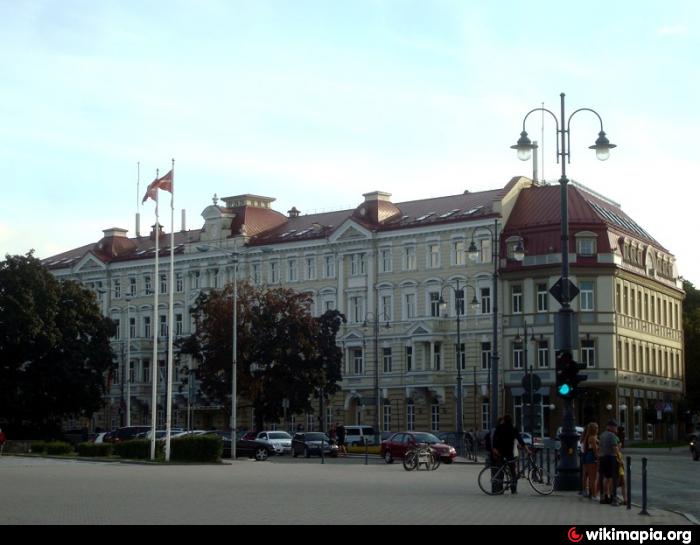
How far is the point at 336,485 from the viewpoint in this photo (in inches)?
1319

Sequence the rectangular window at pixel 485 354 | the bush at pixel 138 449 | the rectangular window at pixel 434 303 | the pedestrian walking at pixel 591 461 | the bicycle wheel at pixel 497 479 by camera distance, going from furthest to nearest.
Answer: the rectangular window at pixel 434 303 → the rectangular window at pixel 485 354 → the bush at pixel 138 449 → the bicycle wheel at pixel 497 479 → the pedestrian walking at pixel 591 461

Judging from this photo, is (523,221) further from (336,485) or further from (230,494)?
(230,494)

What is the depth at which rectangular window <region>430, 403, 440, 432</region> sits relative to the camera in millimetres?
89250

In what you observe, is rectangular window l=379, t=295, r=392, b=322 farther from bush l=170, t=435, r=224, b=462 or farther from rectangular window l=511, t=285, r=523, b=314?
bush l=170, t=435, r=224, b=462

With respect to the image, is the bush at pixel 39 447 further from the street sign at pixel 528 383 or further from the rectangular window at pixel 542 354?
the rectangular window at pixel 542 354

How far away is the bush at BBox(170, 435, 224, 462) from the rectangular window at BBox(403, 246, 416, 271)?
141ft

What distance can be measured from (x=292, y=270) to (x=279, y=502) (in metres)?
74.7

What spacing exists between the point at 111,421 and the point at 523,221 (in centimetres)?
3978

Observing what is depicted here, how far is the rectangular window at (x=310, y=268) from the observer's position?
98.1 metres

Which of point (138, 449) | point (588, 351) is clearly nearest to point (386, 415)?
point (588, 351)

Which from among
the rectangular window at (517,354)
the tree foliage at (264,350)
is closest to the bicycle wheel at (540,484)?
the tree foliage at (264,350)

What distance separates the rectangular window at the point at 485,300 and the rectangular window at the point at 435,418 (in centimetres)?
735

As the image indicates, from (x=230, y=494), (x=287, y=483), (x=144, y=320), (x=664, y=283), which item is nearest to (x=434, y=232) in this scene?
(x=664, y=283)
